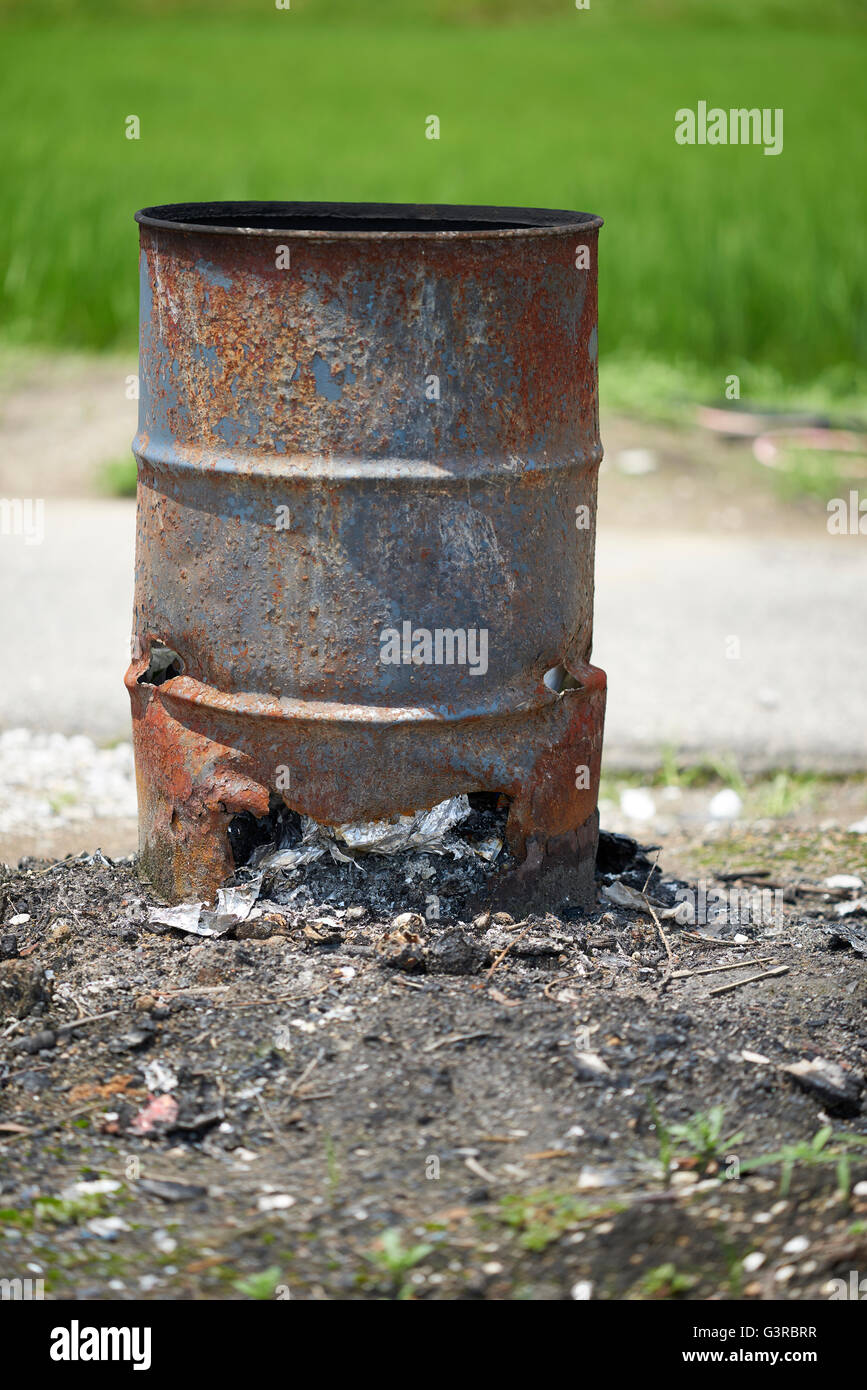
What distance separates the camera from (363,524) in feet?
8.48

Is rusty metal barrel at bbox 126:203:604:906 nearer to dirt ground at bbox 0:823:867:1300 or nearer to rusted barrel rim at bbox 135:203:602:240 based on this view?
rusted barrel rim at bbox 135:203:602:240

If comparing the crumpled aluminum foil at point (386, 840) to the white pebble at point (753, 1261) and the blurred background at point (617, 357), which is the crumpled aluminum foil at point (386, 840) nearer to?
the white pebble at point (753, 1261)

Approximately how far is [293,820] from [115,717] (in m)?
1.89

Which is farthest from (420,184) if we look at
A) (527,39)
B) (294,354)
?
(527,39)

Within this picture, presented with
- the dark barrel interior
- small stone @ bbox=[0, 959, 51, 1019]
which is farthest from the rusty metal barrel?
small stone @ bbox=[0, 959, 51, 1019]

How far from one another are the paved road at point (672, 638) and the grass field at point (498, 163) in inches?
81.9

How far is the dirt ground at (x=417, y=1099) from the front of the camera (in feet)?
6.81

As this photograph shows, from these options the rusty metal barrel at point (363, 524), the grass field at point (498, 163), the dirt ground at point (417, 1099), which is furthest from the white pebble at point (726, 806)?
the grass field at point (498, 163)

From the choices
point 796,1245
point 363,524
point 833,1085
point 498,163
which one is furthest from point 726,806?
point 498,163

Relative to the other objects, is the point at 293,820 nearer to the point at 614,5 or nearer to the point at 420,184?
the point at 420,184

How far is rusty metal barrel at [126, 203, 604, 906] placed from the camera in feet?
8.29

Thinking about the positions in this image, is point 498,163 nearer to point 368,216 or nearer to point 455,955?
point 368,216

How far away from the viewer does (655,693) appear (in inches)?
195

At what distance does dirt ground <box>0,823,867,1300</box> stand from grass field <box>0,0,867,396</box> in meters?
5.99
